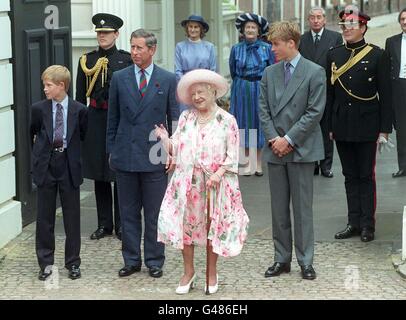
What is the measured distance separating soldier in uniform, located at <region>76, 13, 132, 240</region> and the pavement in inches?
13.2

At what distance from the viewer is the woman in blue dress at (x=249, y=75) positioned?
12773 mm

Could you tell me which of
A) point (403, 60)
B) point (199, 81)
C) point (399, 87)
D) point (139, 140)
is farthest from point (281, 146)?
point (399, 87)

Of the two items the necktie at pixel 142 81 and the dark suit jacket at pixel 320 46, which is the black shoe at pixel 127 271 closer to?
the necktie at pixel 142 81

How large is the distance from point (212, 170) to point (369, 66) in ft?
7.15

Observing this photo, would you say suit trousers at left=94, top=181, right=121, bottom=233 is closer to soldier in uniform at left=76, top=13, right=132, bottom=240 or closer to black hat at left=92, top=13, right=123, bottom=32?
soldier in uniform at left=76, top=13, right=132, bottom=240

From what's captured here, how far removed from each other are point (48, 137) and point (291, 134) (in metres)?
1.82

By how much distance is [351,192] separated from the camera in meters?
9.67

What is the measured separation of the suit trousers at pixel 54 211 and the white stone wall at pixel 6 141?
0.99m

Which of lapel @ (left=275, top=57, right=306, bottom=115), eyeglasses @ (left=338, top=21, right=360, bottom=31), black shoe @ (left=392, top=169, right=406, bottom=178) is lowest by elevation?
black shoe @ (left=392, top=169, right=406, bottom=178)

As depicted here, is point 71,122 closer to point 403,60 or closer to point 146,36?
point 146,36

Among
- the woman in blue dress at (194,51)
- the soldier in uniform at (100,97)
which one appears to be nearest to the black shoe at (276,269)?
the soldier in uniform at (100,97)

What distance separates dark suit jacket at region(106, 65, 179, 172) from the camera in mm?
8461

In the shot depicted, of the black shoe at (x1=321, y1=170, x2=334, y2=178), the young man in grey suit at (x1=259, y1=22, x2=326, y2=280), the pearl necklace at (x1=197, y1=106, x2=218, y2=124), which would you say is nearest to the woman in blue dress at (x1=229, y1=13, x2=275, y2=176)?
the black shoe at (x1=321, y1=170, x2=334, y2=178)
